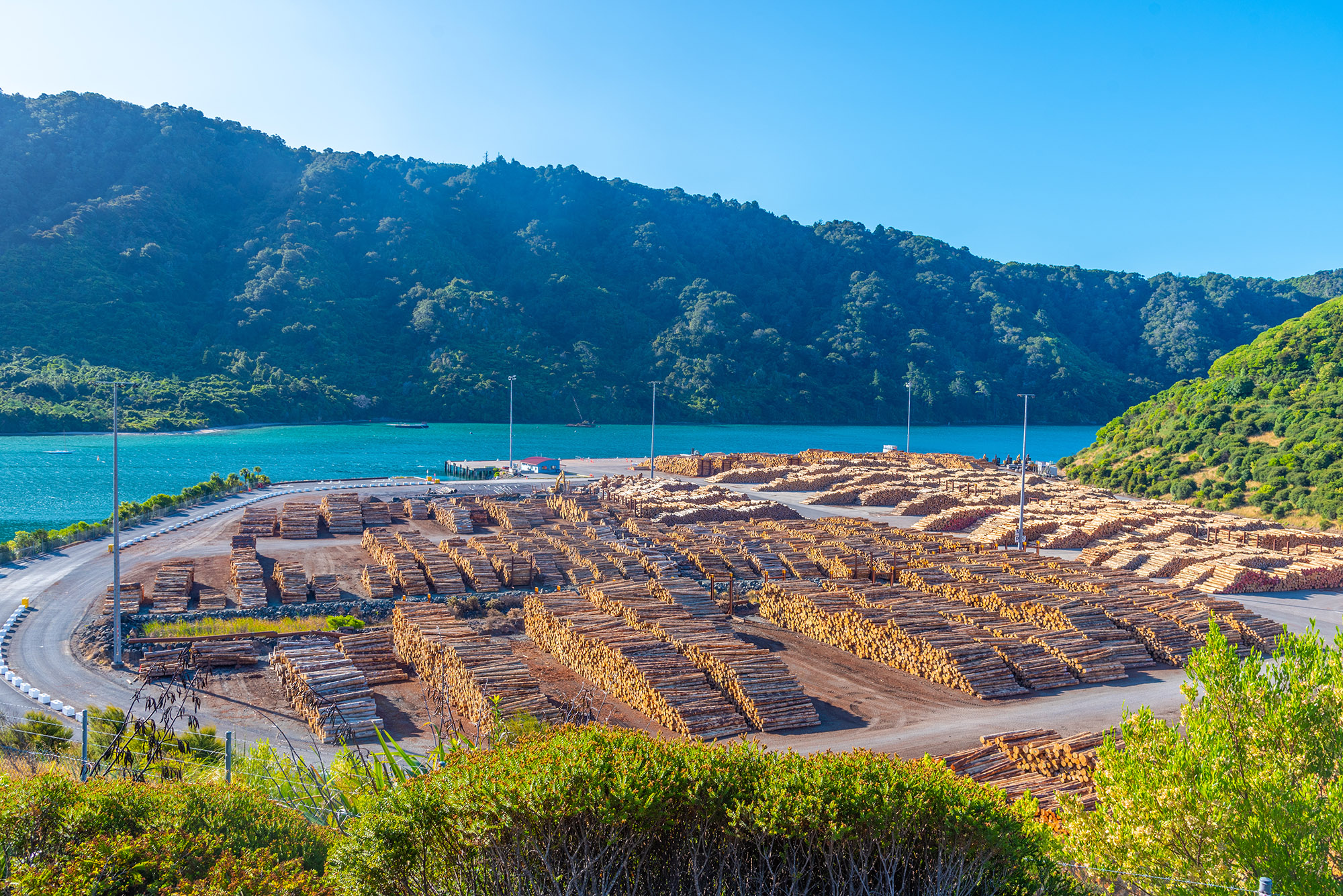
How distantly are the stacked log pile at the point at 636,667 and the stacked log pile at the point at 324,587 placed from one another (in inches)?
345

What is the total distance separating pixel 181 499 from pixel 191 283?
132m

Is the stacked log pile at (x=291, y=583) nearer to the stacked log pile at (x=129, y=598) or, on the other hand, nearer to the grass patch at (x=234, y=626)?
the grass patch at (x=234, y=626)

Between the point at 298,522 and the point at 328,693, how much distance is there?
2408 centimetres

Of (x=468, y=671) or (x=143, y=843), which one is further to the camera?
(x=468, y=671)

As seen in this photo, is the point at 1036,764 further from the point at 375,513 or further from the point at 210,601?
the point at 375,513

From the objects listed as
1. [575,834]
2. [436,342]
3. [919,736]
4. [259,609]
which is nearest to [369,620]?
[259,609]

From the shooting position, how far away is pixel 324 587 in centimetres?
2823

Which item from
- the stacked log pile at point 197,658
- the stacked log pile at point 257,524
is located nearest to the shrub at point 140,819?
the stacked log pile at point 197,658

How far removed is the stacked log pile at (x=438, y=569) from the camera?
1138 inches

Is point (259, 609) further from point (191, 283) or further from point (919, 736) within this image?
point (191, 283)

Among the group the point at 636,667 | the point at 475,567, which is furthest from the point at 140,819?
the point at 475,567

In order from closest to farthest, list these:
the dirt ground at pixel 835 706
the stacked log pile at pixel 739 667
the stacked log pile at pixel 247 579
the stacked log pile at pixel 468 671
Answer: the stacked log pile at pixel 468 671 < the dirt ground at pixel 835 706 < the stacked log pile at pixel 739 667 < the stacked log pile at pixel 247 579

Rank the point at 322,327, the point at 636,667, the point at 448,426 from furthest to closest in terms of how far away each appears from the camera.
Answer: the point at 322,327 < the point at 448,426 < the point at 636,667

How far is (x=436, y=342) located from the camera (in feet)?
516
